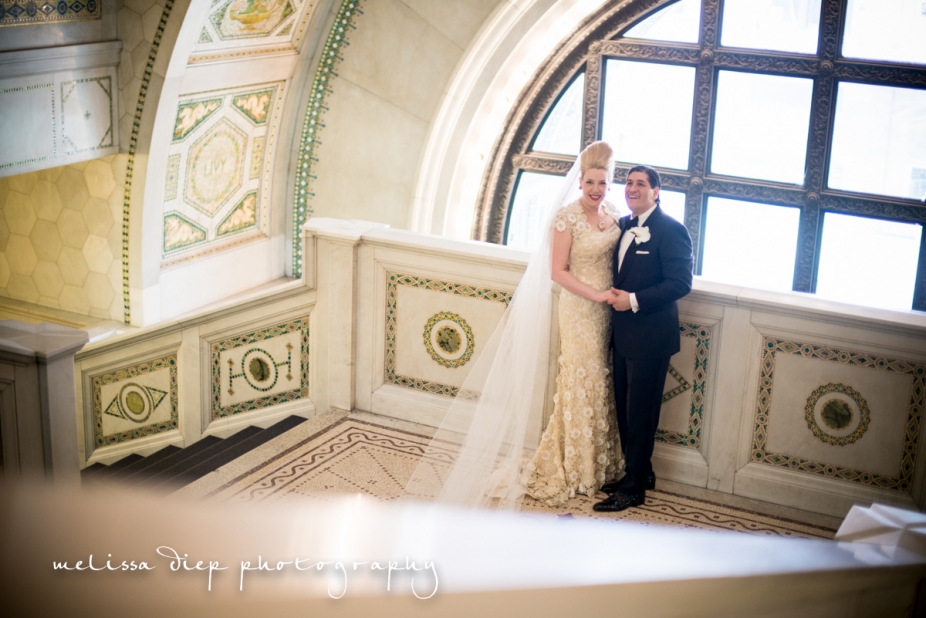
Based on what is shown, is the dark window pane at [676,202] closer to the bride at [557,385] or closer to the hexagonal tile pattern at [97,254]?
the bride at [557,385]

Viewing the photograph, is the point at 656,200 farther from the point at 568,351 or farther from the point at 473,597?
the point at 473,597

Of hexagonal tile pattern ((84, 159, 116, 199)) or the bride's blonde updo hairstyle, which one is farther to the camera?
hexagonal tile pattern ((84, 159, 116, 199))

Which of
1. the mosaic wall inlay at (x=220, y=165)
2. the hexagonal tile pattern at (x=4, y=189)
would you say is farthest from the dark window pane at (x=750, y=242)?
the hexagonal tile pattern at (x=4, y=189)

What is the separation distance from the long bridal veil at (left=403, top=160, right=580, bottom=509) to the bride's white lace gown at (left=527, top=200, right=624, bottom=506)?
113 mm

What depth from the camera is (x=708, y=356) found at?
404 centimetres

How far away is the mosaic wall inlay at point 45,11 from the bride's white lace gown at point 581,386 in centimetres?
451

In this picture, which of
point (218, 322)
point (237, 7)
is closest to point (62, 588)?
point (218, 322)

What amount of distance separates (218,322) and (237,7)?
3.41m

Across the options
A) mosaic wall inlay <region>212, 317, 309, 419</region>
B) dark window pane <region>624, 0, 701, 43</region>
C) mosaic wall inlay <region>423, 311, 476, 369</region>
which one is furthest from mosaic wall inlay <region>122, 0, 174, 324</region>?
dark window pane <region>624, 0, 701, 43</region>

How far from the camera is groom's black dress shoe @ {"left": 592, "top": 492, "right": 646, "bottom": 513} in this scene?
12.9 ft

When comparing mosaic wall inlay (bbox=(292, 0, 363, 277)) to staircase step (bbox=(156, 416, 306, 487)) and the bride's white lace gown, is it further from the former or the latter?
the bride's white lace gown

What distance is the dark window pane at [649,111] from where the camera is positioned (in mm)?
8891

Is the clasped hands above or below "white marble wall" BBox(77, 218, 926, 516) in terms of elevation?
above

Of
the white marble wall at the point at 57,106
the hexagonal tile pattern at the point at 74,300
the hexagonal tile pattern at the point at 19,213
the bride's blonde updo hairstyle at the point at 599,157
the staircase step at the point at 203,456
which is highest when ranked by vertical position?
the white marble wall at the point at 57,106
